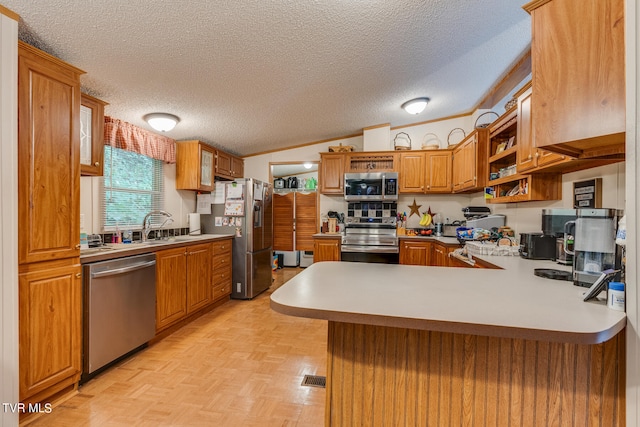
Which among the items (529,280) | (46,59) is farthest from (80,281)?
(529,280)

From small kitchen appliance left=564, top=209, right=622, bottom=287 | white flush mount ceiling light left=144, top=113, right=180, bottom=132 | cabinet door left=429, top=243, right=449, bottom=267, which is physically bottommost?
cabinet door left=429, top=243, right=449, bottom=267

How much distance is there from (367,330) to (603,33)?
1324 millimetres

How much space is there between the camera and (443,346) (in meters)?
1.03

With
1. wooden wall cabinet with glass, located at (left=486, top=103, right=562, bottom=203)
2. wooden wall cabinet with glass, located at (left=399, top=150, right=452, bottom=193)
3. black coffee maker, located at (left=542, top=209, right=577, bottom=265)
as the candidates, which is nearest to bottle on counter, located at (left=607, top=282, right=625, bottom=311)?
black coffee maker, located at (left=542, top=209, right=577, bottom=265)

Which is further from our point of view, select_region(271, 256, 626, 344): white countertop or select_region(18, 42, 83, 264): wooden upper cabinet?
select_region(18, 42, 83, 264): wooden upper cabinet

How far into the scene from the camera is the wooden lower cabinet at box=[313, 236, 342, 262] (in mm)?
4090

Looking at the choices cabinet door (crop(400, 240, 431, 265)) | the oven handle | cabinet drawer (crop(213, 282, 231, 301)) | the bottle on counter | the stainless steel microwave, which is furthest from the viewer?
the stainless steel microwave

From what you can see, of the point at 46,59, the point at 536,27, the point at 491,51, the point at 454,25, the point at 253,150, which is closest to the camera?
the point at 536,27

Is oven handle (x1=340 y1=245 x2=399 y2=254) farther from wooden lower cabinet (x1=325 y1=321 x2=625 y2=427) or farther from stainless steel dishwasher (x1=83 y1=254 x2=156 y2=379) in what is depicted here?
wooden lower cabinet (x1=325 y1=321 x2=625 y2=427)

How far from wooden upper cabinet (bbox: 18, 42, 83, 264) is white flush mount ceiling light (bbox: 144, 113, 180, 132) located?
40.2 inches

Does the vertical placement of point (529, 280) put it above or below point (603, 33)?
below

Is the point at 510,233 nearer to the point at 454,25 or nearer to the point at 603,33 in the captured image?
the point at 454,25

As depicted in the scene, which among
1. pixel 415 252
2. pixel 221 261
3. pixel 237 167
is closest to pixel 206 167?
pixel 237 167

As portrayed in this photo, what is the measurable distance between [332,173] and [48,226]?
10.9ft
